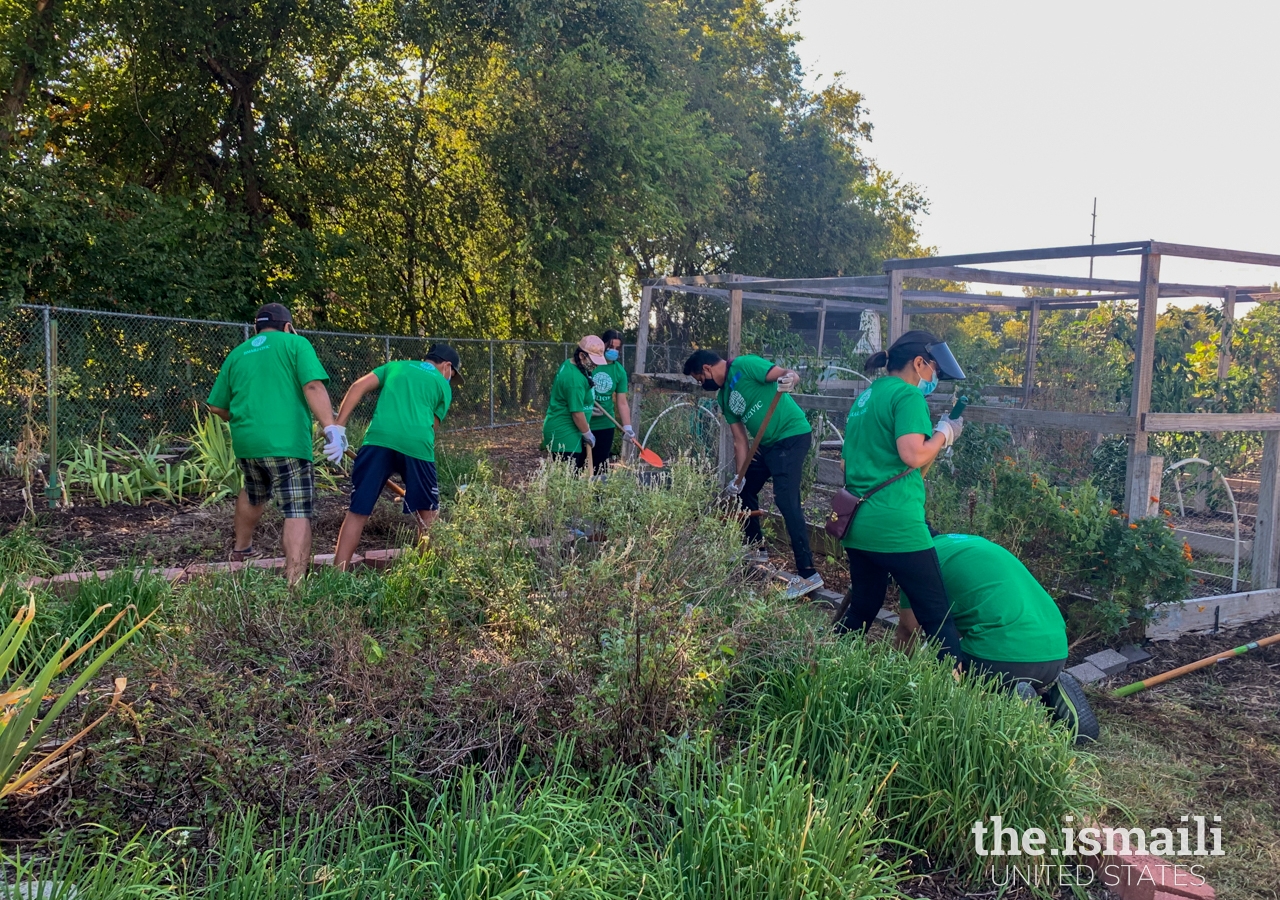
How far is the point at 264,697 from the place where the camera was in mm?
2576

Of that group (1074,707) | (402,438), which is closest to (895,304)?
(1074,707)

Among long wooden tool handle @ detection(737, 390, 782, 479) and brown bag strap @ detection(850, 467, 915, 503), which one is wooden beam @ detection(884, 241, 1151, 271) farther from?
brown bag strap @ detection(850, 467, 915, 503)

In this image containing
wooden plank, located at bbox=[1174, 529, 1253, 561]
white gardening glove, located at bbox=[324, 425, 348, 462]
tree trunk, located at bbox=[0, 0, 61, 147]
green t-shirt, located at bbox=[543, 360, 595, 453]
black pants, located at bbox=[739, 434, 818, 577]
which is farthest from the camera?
tree trunk, located at bbox=[0, 0, 61, 147]

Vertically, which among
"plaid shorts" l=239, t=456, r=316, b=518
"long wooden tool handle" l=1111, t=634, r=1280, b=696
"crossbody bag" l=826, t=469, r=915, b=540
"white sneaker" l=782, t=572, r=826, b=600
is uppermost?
"crossbody bag" l=826, t=469, r=915, b=540

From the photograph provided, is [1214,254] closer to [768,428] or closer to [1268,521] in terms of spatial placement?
[1268,521]

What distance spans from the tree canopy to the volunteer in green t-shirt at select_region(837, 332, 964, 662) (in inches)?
381

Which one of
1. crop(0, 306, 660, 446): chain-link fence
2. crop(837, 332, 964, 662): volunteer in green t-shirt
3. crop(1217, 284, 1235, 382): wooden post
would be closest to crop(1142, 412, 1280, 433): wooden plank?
crop(837, 332, 964, 662): volunteer in green t-shirt

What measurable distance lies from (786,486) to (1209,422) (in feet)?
8.03

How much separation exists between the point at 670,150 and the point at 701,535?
41.4 feet

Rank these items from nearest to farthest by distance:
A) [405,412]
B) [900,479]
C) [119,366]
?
1. [900,479]
2. [405,412]
3. [119,366]

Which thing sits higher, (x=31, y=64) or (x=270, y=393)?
(x=31, y=64)

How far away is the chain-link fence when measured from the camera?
8.46m

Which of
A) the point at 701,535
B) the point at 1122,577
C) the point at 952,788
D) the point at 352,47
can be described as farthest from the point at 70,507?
the point at 352,47

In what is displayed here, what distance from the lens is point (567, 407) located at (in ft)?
22.9
